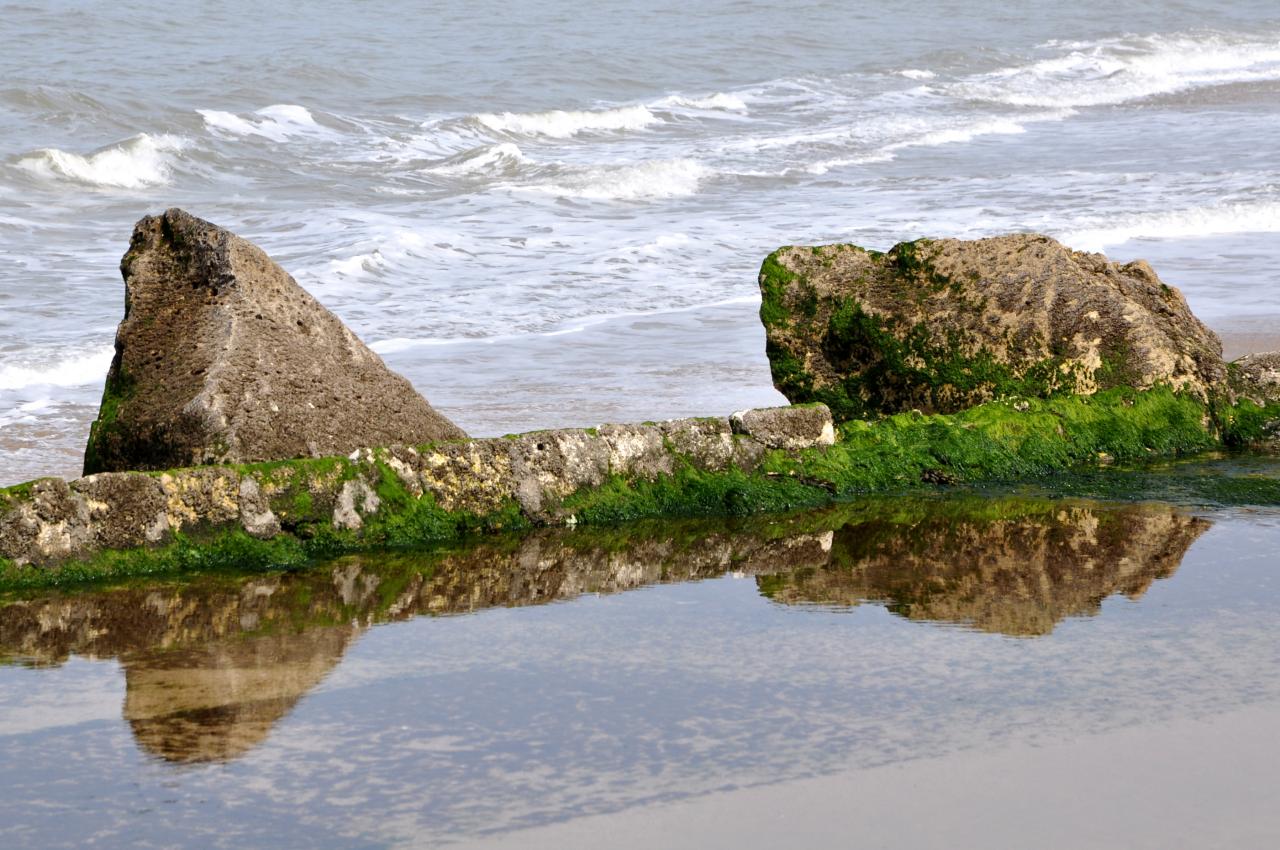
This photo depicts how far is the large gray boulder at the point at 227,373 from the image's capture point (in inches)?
256

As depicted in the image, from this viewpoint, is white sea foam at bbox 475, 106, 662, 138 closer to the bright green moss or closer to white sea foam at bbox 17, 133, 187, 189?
white sea foam at bbox 17, 133, 187, 189

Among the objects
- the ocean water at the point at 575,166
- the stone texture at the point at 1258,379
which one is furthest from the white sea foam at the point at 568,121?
the stone texture at the point at 1258,379

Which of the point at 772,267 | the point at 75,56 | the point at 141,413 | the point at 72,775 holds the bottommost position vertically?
the point at 72,775

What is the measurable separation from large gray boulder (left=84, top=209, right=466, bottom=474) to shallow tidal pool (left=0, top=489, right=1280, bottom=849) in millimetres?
766

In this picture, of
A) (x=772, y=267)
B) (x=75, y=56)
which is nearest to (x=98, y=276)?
(x=772, y=267)

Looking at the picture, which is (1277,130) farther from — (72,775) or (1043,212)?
(72,775)

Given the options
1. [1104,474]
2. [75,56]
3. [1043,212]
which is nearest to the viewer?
[1104,474]

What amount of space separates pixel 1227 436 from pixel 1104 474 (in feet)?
3.36

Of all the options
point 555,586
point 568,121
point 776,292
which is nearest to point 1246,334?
point 776,292

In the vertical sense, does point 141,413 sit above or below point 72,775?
above

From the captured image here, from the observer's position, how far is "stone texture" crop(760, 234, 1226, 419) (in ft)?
26.5

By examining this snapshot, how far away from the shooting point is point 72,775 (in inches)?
157

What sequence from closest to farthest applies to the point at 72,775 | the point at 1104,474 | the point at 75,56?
1. the point at 72,775
2. the point at 1104,474
3. the point at 75,56

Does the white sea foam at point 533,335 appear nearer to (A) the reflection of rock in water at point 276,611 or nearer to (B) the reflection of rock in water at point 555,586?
(B) the reflection of rock in water at point 555,586
